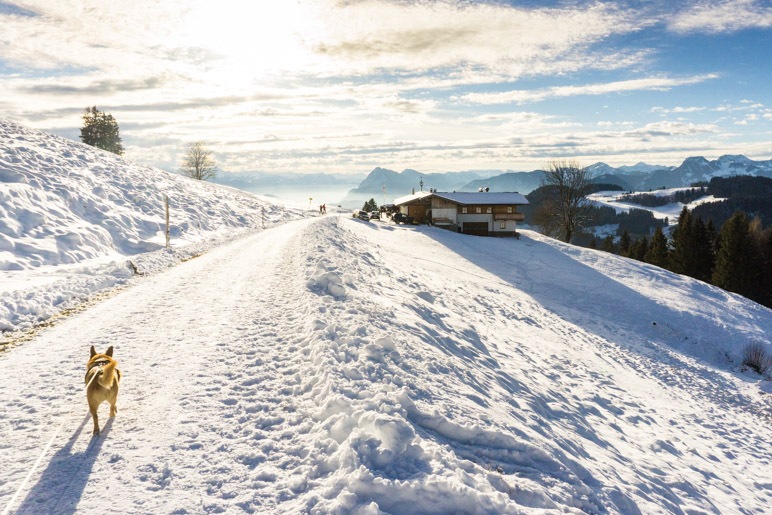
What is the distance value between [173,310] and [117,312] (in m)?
1.68

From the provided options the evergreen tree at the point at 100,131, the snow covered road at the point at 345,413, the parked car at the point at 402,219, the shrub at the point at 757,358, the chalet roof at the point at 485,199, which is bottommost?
the shrub at the point at 757,358

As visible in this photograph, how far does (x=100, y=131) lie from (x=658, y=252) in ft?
364

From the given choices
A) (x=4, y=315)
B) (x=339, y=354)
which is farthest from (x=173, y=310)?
(x=339, y=354)

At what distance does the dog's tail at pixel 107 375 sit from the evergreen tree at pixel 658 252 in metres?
80.8

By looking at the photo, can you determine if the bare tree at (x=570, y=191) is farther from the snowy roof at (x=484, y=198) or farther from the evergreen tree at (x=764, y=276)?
the evergreen tree at (x=764, y=276)

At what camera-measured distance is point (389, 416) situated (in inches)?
259

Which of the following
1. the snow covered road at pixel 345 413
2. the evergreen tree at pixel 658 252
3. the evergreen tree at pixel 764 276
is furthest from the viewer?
the evergreen tree at pixel 658 252

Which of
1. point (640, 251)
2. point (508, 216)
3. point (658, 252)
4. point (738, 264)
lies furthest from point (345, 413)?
point (640, 251)

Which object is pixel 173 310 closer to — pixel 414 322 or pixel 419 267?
pixel 414 322

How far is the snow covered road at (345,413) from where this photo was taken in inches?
212

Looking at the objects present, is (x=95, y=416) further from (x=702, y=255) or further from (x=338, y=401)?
(x=702, y=255)

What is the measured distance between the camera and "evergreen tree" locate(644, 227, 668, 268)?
68.9 metres

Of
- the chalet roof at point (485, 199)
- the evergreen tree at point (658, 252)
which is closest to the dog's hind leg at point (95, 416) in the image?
the chalet roof at point (485, 199)

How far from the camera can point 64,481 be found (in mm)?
5219
